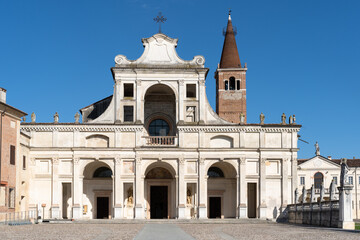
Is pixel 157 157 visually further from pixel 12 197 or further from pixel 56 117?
pixel 12 197

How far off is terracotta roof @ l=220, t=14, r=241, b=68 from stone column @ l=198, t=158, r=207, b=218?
2146cm

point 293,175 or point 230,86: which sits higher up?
point 230,86

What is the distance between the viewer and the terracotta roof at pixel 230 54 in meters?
62.2

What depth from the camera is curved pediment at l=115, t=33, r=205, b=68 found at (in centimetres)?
4469

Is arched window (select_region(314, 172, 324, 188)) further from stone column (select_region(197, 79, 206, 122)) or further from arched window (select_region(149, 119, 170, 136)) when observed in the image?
stone column (select_region(197, 79, 206, 122))

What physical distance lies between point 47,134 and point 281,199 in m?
19.3

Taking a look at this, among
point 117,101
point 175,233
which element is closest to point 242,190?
point 117,101

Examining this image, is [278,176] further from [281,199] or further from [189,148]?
[189,148]

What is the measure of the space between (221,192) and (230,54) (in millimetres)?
21205

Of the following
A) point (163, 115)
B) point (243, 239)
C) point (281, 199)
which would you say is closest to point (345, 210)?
point (243, 239)

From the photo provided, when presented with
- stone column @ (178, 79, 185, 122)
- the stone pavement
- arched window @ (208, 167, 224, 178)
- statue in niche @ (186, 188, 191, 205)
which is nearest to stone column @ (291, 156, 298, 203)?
arched window @ (208, 167, 224, 178)

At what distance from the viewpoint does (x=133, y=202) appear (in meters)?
43.1

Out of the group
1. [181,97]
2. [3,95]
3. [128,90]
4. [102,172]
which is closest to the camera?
[3,95]

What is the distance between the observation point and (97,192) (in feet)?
149
